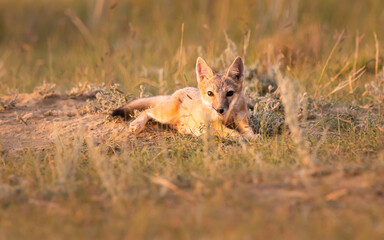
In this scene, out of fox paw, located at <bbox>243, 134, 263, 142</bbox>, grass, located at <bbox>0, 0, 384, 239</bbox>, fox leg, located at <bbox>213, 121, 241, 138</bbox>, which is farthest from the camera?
fox leg, located at <bbox>213, 121, 241, 138</bbox>

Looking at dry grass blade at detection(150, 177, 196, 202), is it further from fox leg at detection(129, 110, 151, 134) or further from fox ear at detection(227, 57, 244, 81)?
fox ear at detection(227, 57, 244, 81)

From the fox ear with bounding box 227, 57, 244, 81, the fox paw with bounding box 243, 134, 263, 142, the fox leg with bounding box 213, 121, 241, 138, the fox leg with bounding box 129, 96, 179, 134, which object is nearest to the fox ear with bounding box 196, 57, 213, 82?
the fox ear with bounding box 227, 57, 244, 81

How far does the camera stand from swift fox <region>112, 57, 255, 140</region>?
4.52 meters

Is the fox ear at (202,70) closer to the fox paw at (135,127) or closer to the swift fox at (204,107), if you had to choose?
the swift fox at (204,107)

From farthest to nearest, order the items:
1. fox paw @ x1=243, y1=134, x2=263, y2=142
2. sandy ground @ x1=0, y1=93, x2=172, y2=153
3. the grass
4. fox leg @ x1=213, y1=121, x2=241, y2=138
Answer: sandy ground @ x1=0, y1=93, x2=172, y2=153, fox leg @ x1=213, y1=121, x2=241, y2=138, fox paw @ x1=243, y1=134, x2=263, y2=142, the grass

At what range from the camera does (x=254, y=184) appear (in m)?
2.91

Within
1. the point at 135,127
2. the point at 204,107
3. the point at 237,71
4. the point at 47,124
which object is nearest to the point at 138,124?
the point at 135,127

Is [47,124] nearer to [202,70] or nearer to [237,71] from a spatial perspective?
[202,70]

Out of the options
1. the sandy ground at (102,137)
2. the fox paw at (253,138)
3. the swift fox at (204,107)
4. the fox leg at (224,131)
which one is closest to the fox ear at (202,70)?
the swift fox at (204,107)

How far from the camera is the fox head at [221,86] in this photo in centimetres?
447

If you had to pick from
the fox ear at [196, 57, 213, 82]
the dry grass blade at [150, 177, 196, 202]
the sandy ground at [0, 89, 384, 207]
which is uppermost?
the fox ear at [196, 57, 213, 82]

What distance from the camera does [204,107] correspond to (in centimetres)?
471

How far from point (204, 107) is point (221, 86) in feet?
1.03

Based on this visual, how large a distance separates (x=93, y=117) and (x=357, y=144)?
3126mm
